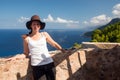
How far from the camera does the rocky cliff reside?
646 centimetres

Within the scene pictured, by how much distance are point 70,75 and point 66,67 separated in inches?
9.4

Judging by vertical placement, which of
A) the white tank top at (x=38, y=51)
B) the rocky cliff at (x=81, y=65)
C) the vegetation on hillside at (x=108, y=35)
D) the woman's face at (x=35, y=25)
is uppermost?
the woman's face at (x=35, y=25)

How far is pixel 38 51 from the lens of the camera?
5.87 m

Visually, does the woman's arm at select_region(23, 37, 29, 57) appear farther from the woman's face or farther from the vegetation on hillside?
the vegetation on hillside

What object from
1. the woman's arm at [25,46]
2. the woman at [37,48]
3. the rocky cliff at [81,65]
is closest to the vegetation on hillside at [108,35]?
the rocky cliff at [81,65]

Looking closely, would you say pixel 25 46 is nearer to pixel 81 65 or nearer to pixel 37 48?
pixel 37 48

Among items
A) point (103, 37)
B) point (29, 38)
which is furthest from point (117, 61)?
point (103, 37)

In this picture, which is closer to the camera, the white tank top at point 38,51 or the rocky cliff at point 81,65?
the white tank top at point 38,51

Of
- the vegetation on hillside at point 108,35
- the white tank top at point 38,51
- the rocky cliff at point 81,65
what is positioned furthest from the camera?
the vegetation on hillside at point 108,35

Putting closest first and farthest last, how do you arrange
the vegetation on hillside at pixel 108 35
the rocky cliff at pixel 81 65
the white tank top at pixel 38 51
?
1. the white tank top at pixel 38 51
2. the rocky cliff at pixel 81 65
3. the vegetation on hillside at pixel 108 35

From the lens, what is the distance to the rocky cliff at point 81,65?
6.46 meters

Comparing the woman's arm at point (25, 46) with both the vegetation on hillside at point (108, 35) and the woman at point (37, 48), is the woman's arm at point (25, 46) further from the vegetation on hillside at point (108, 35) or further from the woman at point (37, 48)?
the vegetation on hillside at point (108, 35)

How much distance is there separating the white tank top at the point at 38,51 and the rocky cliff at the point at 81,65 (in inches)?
24.2

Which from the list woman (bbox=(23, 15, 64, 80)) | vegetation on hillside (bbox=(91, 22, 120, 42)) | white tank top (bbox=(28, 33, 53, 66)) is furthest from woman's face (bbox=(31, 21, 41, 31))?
vegetation on hillside (bbox=(91, 22, 120, 42))
